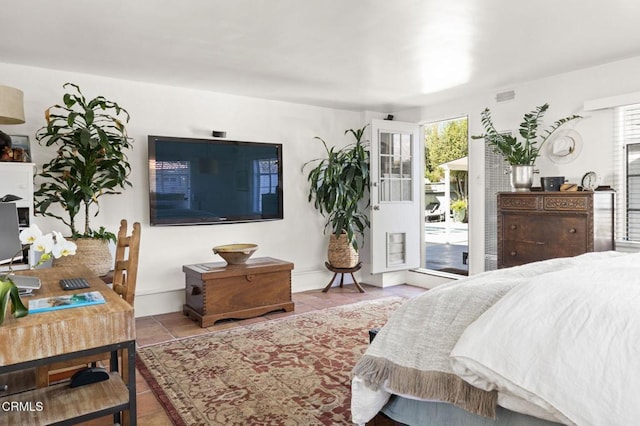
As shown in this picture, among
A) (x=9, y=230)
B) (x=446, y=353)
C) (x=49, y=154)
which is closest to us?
(x=446, y=353)

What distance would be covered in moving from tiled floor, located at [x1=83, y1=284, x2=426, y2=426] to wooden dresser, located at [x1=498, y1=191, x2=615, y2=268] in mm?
1535

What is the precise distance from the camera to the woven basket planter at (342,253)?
5.09 meters

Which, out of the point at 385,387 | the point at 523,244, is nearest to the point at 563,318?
the point at 385,387

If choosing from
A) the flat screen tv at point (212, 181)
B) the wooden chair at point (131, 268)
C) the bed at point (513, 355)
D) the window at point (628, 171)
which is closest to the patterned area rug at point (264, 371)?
the wooden chair at point (131, 268)

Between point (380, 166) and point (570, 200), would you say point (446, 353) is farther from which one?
point (380, 166)

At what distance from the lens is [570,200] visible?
3.48m

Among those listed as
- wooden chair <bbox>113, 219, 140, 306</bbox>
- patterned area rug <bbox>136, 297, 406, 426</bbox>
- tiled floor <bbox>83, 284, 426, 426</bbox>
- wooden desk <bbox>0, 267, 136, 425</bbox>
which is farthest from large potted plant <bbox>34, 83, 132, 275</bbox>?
wooden desk <bbox>0, 267, 136, 425</bbox>

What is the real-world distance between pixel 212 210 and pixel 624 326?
3913mm

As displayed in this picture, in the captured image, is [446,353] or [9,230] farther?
[9,230]

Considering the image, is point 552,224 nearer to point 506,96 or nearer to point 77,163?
point 506,96

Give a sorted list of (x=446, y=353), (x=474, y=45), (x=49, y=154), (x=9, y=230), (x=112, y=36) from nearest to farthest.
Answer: (x=446, y=353), (x=9, y=230), (x=112, y=36), (x=474, y=45), (x=49, y=154)

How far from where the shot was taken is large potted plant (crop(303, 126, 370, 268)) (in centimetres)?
508

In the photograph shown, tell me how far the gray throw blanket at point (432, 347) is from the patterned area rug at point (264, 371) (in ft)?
2.68

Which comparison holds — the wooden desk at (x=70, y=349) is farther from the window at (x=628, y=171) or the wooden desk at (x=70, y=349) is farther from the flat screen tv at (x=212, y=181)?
the window at (x=628, y=171)
